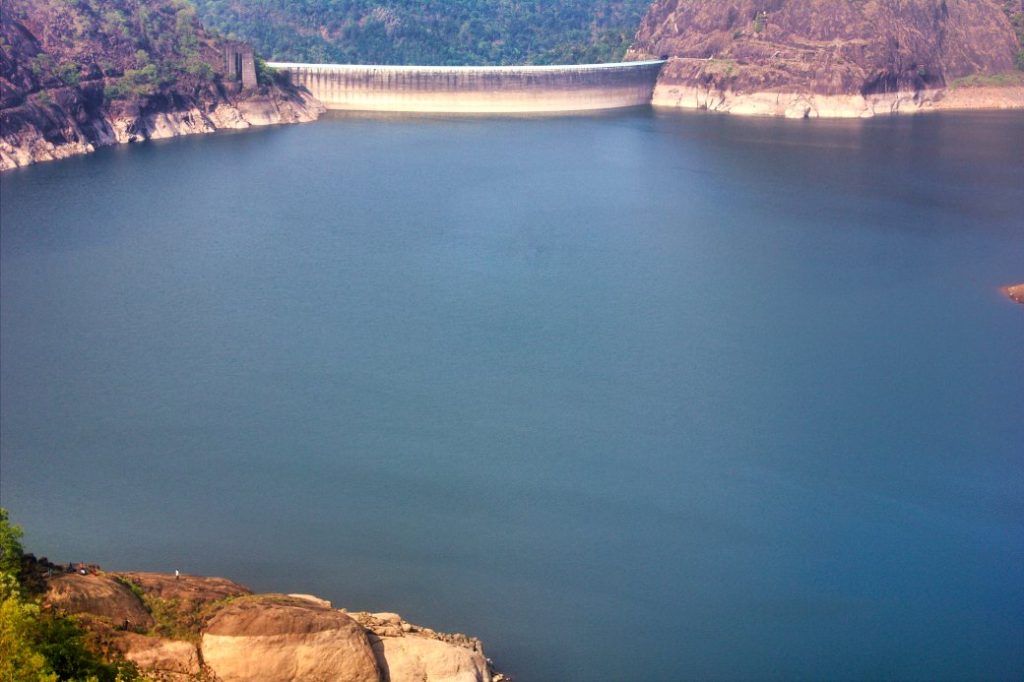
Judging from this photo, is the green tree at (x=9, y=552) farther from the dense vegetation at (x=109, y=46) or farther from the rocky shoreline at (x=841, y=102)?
the rocky shoreline at (x=841, y=102)

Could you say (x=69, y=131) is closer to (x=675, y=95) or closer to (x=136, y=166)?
(x=136, y=166)

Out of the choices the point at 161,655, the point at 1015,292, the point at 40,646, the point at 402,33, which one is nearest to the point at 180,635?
the point at 161,655

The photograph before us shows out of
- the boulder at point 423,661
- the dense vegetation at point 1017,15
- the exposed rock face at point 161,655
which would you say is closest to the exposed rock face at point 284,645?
the exposed rock face at point 161,655

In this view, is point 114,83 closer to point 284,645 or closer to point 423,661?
point 423,661

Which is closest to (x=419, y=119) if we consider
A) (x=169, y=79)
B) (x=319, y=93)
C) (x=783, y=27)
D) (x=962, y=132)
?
(x=319, y=93)

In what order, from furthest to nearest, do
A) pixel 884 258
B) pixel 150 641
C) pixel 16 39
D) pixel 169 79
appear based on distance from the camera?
pixel 169 79
pixel 16 39
pixel 884 258
pixel 150 641
